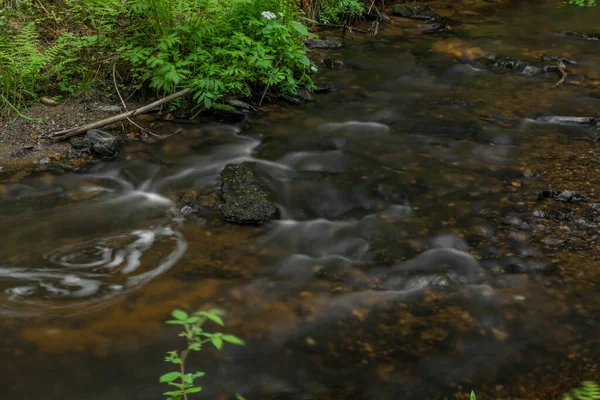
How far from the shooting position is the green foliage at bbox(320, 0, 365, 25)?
8.90 meters

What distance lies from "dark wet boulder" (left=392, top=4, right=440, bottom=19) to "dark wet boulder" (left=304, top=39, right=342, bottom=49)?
7.56 ft

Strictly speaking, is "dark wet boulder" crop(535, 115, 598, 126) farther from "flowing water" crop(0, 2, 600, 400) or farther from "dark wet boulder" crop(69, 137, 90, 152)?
"dark wet boulder" crop(69, 137, 90, 152)

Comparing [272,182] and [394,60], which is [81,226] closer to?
[272,182]

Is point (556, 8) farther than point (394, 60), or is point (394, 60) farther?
point (556, 8)

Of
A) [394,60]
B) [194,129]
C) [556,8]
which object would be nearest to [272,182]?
[194,129]

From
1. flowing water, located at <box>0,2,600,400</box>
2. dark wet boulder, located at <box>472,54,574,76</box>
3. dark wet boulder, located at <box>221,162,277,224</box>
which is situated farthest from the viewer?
dark wet boulder, located at <box>472,54,574,76</box>

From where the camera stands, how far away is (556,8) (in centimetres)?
1030

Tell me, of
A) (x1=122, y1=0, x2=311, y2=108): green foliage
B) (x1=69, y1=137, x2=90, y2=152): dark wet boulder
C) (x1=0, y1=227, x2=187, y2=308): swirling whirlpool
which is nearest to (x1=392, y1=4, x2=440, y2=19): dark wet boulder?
(x1=122, y1=0, x2=311, y2=108): green foliage

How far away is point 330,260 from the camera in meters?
3.96

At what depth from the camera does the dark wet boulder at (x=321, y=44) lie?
27.1 ft

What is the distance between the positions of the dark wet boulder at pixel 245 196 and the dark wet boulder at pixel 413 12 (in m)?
6.30

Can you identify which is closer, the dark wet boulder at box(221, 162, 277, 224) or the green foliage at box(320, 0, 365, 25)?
the dark wet boulder at box(221, 162, 277, 224)

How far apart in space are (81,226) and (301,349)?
2214 millimetres

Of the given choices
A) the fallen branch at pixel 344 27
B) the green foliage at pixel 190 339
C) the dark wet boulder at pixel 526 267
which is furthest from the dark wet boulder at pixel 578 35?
the green foliage at pixel 190 339
